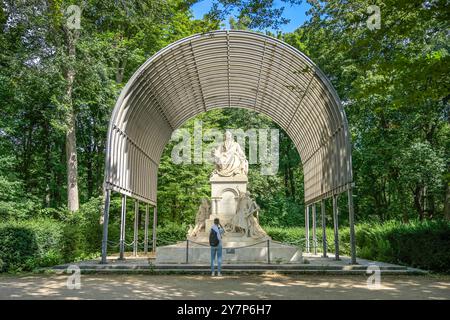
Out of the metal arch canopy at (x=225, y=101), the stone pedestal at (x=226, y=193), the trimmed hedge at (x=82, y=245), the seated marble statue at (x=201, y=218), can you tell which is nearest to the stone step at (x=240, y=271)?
the trimmed hedge at (x=82, y=245)

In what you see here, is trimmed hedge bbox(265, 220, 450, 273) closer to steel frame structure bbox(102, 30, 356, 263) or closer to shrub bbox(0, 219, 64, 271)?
steel frame structure bbox(102, 30, 356, 263)

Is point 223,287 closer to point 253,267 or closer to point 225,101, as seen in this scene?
point 253,267

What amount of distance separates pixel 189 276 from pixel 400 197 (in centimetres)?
2377

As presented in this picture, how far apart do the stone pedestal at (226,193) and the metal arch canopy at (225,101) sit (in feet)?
12.1

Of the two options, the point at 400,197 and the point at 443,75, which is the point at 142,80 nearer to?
the point at 443,75

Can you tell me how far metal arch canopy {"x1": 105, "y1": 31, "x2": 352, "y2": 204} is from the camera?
1688cm

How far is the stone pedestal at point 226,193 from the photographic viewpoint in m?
19.2

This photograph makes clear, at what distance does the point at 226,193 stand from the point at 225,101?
7828 millimetres

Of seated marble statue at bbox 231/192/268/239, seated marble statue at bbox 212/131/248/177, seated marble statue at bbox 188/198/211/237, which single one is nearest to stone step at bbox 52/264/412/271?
seated marble statue at bbox 231/192/268/239

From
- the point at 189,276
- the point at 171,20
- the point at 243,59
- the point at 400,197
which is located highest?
the point at 171,20

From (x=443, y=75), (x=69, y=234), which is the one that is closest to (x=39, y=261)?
(x=69, y=234)

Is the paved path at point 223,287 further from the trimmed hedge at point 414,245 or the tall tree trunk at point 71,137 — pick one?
the tall tree trunk at point 71,137

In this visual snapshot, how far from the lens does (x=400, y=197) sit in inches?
1253

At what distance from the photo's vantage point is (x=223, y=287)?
1026cm
